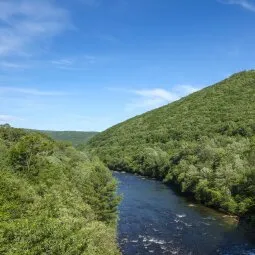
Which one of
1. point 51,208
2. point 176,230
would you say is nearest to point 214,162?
point 176,230

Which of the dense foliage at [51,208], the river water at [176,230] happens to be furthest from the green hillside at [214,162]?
the dense foliage at [51,208]

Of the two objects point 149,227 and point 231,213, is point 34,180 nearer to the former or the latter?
point 149,227

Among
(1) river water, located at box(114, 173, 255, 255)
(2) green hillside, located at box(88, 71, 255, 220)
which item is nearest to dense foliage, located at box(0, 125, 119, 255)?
(1) river water, located at box(114, 173, 255, 255)

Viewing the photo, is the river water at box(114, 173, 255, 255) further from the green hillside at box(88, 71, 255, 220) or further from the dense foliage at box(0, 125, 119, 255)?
the dense foliage at box(0, 125, 119, 255)

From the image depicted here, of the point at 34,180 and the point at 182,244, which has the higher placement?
the point at 34,180

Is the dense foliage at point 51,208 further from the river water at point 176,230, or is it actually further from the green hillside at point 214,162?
the green hillside at point 214,162

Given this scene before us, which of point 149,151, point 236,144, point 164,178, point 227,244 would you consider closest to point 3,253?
point 227,244
